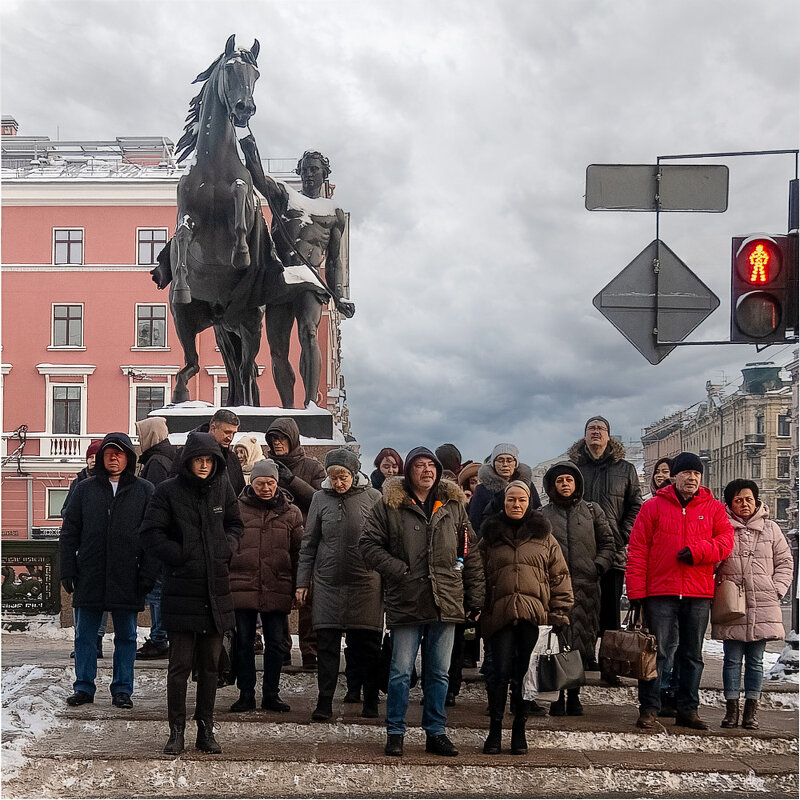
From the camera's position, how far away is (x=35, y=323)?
47.3 m

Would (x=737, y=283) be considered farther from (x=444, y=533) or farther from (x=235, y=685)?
(x=235, y=685)

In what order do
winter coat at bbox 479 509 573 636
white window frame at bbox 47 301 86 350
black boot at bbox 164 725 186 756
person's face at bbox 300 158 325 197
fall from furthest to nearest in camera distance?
white window frame at bbox 47 301 86 350
person's face at bbox 300 158 325 197
winter coat at bbox 479 509 573 636
black boot at bbox 164 725 186 756

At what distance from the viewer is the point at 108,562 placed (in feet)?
25.8

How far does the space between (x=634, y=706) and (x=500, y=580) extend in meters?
2.03

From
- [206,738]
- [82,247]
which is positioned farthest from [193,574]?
[82,247]

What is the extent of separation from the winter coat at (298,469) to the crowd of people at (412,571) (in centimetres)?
2

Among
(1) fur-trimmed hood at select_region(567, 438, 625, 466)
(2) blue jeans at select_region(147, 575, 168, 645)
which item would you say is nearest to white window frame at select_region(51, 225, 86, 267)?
(2) blue jeans at select_region(147, 575, 168, 645)

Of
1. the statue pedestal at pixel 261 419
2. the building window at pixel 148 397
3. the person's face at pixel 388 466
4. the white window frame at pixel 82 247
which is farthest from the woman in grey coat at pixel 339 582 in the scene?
the white window frame at pixel 82 247

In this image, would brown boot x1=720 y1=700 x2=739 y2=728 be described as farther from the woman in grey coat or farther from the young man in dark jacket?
the young man in dark jacket

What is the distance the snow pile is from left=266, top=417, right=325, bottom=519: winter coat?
2.14m

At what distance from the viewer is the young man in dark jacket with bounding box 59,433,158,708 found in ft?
25.7

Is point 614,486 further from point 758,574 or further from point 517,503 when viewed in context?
point 517,503

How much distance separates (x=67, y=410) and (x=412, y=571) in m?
41.7

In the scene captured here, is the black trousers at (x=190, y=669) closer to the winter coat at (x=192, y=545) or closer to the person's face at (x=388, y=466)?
the winter coat at (x=192, y=545)
